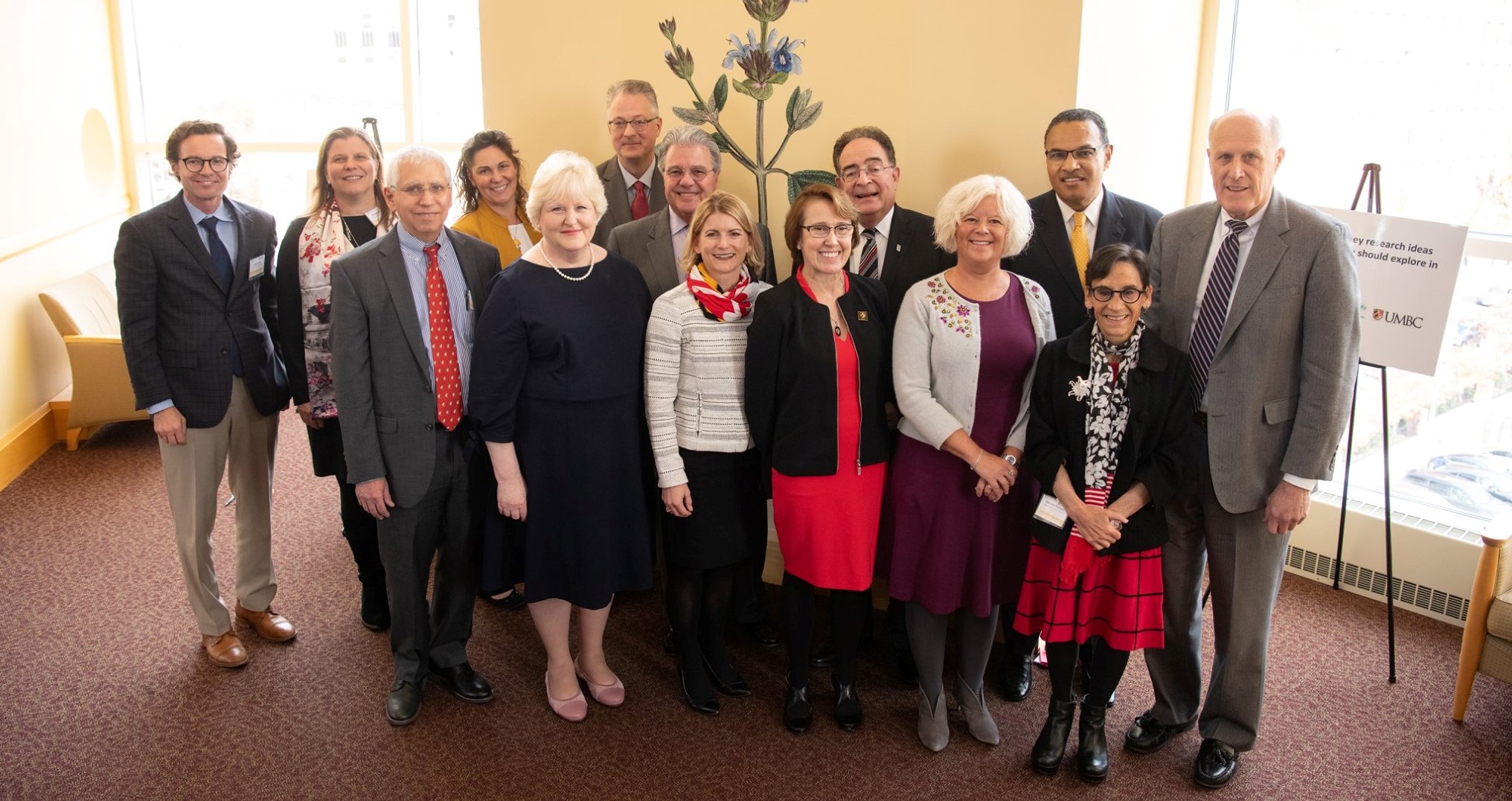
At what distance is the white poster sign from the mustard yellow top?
2.68 m

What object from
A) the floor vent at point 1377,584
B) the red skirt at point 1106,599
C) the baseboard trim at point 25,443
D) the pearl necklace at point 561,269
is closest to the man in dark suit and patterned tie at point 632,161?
the pearl necklace at point 561,269

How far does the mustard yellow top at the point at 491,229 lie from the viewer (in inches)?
149

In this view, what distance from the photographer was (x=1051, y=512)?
2.88m

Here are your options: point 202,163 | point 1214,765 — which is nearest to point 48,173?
point 202,163

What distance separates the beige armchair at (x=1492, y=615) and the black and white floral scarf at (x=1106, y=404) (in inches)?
51.2

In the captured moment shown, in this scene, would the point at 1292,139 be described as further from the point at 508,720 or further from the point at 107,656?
the point at 107,656

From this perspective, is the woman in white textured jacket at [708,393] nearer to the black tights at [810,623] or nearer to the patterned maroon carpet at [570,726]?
the black tights at [810,623]

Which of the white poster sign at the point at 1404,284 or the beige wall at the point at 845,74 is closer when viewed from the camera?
the white poster sign at the point at 1404,284

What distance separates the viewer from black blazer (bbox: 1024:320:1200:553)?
2.76 metres

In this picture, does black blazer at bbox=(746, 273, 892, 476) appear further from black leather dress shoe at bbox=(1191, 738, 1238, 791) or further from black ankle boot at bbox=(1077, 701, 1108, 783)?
black leather dress shoe at bbox=(1191, 738, 1238, 791)

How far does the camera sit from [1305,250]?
2707 mm

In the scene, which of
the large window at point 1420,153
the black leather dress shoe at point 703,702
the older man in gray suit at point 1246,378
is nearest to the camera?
the older man in gray suit at point 1246,378

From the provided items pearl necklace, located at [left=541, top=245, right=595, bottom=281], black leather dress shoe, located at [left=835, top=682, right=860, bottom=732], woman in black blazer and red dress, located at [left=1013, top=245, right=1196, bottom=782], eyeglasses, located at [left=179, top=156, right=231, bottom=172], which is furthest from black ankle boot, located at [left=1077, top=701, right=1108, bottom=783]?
eyeglasses, located at [left=179, top=156, right=231, bottom=172]

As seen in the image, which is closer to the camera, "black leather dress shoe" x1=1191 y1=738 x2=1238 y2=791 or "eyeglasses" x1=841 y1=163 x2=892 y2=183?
"black leather dress shoe" x1=1191 y1=738 x2=1238 y2=791
